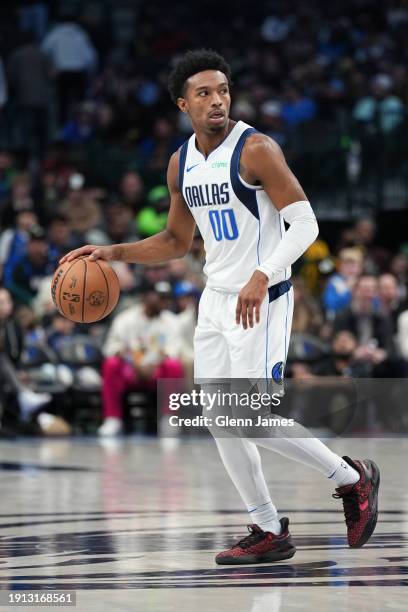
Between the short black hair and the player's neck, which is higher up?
the short black hair

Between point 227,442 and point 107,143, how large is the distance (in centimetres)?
1391

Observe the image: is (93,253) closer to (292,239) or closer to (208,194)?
(208,194)

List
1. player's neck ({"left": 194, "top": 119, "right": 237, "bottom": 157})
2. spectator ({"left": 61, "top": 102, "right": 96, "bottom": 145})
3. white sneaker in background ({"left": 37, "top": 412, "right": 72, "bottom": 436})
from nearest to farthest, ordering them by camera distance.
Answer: player's neck ({"left": 194, "top": 119, "right": 237, "bottom": 157})
white sneaker in background ({"left": 37, "top": 412, "right": 72, "bottom": 436})
spectator ({"left": 61, "top": 102, "right": 96, "bottom": 145})

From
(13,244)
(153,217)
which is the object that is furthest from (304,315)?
(13,244)

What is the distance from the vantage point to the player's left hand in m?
6.79

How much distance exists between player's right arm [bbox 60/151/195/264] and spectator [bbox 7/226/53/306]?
8570mm

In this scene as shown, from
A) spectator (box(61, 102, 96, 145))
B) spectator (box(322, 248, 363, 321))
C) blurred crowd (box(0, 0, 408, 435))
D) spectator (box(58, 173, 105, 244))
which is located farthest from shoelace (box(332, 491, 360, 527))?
spectator (box(61, 102, 96, 145))

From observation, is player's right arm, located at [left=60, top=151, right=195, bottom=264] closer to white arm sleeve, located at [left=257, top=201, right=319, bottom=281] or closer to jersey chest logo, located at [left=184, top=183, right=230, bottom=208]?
jersey chest logo, located at [left=184, top=183, right=230, bottom=208]

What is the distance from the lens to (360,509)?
7215 millimetres

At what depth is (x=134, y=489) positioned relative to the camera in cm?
1033

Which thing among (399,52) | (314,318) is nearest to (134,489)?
(314,318)

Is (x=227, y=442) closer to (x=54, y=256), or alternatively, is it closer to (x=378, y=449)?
(x=378, y=449)

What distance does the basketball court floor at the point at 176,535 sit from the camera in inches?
235

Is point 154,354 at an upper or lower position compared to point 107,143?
lower
